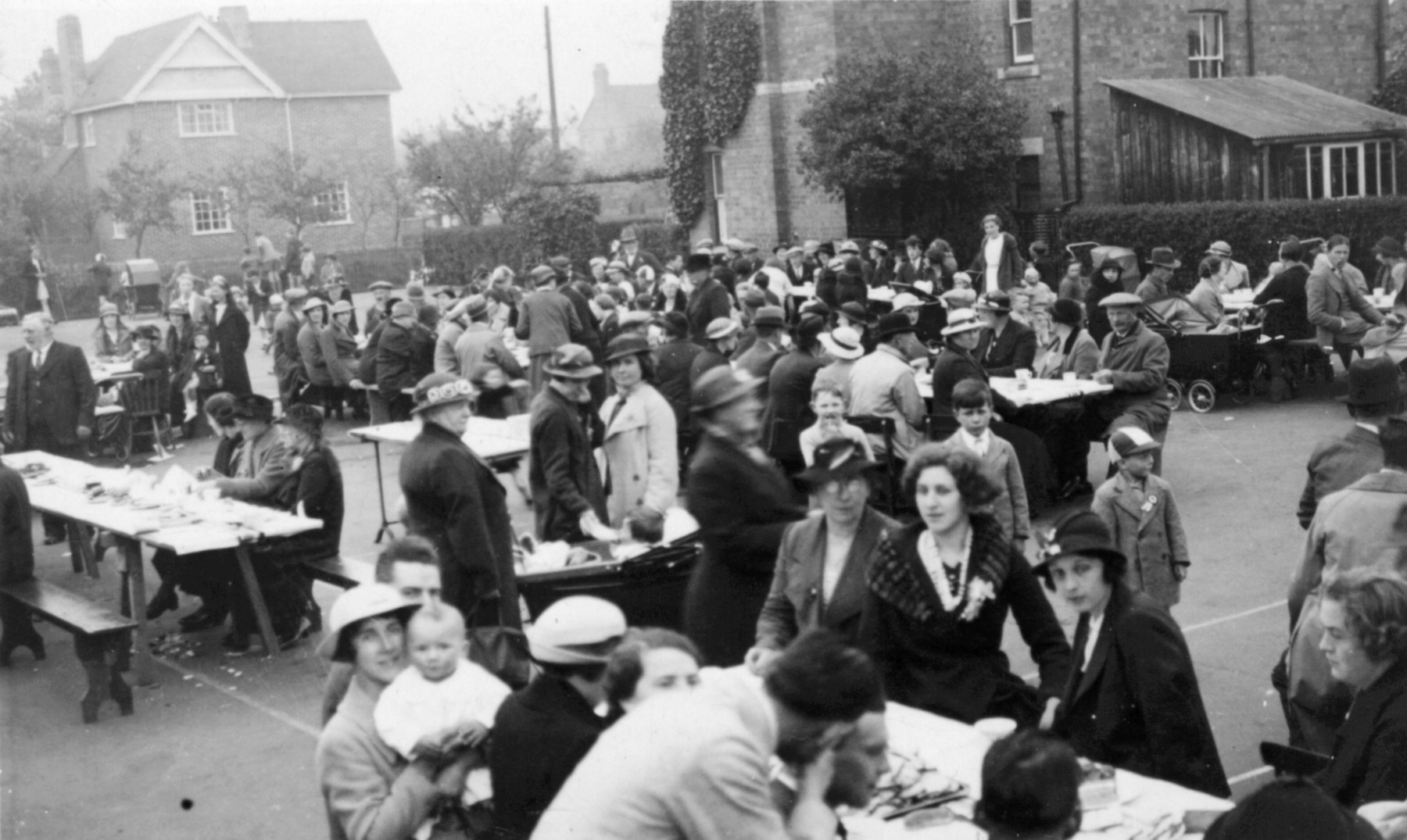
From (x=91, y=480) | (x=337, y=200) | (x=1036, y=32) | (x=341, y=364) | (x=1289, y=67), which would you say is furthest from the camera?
(x=337, y=200)

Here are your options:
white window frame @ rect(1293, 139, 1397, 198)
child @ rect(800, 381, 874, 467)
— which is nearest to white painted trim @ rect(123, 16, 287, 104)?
white window frame @ rect(1293, 139, 1397, 198)

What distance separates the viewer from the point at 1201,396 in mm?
16281

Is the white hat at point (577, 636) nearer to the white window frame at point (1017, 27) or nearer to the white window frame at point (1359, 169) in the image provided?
the white window frame at point (1359, 169)

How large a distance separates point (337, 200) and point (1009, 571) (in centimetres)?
4826

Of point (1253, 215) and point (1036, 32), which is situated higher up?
point (1036, 32)

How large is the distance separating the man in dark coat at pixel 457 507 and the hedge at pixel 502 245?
25589mm

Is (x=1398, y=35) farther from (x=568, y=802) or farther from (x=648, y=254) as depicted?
(x=568, y=802)

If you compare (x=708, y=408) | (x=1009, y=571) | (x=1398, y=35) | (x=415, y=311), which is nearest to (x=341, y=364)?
(x=415, y=311)

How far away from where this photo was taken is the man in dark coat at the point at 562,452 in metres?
8.73

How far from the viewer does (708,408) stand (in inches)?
262

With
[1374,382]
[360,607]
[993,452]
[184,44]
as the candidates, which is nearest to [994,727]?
[360,607]

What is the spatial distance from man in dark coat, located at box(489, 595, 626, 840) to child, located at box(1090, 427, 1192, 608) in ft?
12.9

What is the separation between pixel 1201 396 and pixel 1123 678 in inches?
482

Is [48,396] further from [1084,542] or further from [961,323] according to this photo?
[1084,542]
